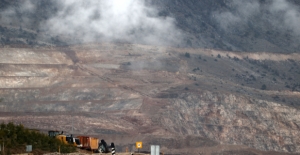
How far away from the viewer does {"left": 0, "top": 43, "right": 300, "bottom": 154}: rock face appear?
139625mm

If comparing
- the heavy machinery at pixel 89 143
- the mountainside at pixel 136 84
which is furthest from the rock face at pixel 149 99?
the heavy machinery at pixel 89 143

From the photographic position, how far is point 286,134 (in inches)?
5906

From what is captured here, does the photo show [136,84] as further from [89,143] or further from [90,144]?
[90,144]

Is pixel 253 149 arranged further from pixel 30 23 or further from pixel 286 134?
pixel 30 23

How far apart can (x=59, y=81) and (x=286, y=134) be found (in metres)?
46.3

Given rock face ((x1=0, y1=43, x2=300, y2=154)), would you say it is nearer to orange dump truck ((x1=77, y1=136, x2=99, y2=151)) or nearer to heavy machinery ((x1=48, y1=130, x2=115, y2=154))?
heavy machinery ((x1=48, y1=130, x2=115, y2=154))

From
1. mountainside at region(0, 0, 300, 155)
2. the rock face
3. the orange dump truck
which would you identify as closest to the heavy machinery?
the orange dump truck

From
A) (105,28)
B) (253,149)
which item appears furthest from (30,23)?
(253,149)

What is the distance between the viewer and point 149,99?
155 meters

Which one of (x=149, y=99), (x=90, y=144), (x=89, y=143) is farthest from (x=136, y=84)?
(x=90, y=144)

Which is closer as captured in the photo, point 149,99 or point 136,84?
point 149,99

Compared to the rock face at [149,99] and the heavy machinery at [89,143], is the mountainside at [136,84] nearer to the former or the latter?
the rock face at [149,99]

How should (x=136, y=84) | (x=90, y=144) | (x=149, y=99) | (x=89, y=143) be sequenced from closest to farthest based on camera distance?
(x=90, y=144)
(x=89, y=143)
(x=149, y=99)
(x=136, y=84)

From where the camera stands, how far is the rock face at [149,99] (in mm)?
139625
